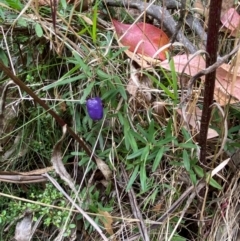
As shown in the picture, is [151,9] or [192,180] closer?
[192,180]

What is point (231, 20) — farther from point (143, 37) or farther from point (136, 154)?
point (136, 154)

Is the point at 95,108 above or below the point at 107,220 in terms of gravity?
above

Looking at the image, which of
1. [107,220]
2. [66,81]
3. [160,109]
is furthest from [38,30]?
[107,220]

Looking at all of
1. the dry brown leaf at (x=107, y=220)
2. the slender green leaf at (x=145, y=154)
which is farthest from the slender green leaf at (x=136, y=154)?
the dry brown leaf at (x=107, y=220)

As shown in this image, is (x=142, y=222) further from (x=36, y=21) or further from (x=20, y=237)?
(x=36, y=21)

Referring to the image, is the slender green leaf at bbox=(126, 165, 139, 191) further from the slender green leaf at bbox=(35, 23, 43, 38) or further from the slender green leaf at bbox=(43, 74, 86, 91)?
the slender green leaf at bbox=(35, 23, 43, 38)

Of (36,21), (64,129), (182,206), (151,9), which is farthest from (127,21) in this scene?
(182,206)
